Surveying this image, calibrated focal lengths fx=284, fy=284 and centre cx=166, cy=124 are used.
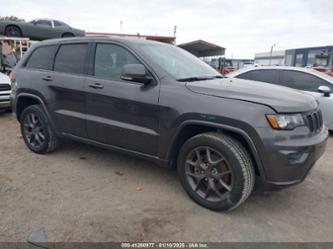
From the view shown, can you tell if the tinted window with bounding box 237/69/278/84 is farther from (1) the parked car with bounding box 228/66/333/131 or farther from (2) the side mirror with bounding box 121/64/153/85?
(2) the side mirror with bounding box 121/64/153/85

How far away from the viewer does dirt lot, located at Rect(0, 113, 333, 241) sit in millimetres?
2625

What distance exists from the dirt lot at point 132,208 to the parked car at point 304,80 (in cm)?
199

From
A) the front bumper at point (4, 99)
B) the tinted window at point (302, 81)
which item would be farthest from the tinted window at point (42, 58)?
the tinted window at point (302, 81)

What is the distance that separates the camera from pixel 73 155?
4555mm

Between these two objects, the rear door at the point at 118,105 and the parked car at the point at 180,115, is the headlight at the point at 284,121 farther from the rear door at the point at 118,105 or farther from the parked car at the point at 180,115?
the rear door at the point at 118,105

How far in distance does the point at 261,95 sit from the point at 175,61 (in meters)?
1.31

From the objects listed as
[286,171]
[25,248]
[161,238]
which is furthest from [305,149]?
[25,248]

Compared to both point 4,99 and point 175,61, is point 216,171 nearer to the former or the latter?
point 175,61

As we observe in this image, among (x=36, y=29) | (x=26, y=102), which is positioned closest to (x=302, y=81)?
(x=26, y=102)

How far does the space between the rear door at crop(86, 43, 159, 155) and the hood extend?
0.56 metres

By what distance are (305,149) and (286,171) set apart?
10.7 inches

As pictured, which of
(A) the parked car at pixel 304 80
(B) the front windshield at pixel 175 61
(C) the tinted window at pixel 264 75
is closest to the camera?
(B) the front windshield at pixel 175 61

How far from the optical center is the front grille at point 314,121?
9.16 feet

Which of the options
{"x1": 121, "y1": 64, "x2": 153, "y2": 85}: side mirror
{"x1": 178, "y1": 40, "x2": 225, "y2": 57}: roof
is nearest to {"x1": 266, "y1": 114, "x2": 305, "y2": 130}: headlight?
{"x1": 121, "y1": 64, "x2": 153, "y2": 85}: side mirror
